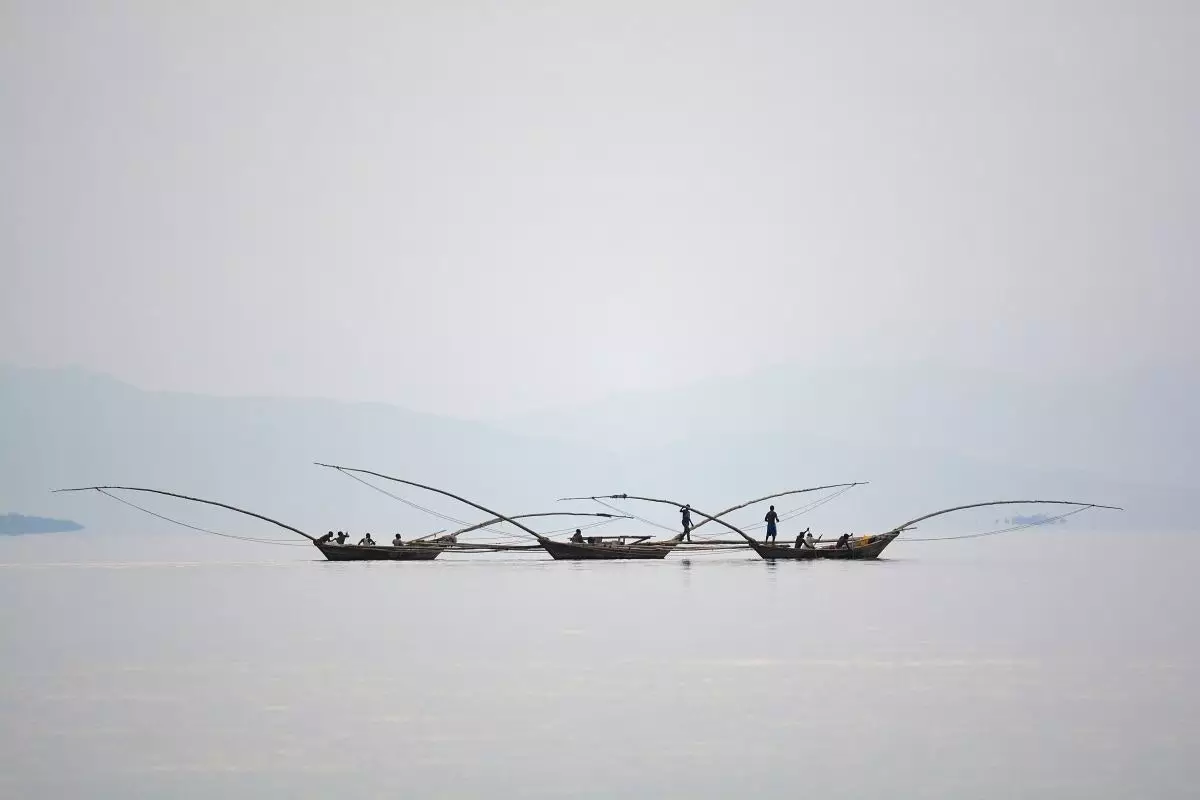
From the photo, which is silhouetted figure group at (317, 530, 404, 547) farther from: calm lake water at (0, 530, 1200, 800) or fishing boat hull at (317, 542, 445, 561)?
calm lake water at (0, 530, 1200, 800)

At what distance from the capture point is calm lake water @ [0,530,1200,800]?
12672 mm

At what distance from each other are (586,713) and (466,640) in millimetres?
8097

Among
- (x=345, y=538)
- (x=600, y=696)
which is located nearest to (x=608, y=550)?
(x=345, y=538)

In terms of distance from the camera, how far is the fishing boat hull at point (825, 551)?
46.4 meters

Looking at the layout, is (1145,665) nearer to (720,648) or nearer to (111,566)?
(720,648)

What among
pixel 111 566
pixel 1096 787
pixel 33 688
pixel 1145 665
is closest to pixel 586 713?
pixel 1096 787

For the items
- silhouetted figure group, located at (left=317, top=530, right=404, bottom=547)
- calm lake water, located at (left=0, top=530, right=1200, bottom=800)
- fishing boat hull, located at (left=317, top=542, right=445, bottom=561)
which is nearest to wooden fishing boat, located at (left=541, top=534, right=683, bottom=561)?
fishing boat hull, located at (left=317, top=542, right=445, bottom=561)

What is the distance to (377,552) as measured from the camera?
147 ft

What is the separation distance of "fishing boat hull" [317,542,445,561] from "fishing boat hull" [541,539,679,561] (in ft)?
13.0

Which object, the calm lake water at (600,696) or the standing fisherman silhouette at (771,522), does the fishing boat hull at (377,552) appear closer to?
the calm lake water at (600,696)

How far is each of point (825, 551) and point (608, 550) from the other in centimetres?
744

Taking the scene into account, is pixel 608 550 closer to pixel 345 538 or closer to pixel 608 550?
pixel 608 550

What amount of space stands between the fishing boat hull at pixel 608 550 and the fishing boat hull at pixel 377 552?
3965mm

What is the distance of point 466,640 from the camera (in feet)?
77.8
